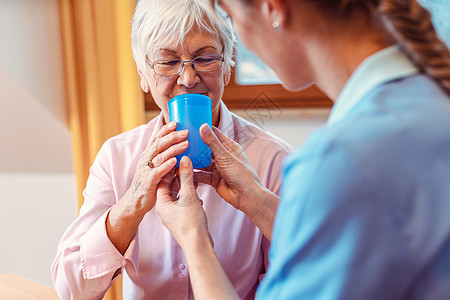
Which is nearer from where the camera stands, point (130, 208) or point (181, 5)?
point (130, 208)

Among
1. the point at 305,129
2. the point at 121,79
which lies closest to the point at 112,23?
the point at 121,79

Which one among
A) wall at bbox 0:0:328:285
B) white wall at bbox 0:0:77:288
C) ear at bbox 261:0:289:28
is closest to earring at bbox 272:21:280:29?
ear at bbox 261:0:289:28

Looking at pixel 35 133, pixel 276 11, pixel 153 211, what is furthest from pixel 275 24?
pixel 35 133

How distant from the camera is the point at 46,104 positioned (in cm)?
219

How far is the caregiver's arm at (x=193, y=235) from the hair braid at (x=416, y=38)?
0.46m

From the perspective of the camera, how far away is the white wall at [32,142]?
206cm

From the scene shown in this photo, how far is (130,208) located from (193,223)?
0.71 ft

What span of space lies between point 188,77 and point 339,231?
0.72 meters

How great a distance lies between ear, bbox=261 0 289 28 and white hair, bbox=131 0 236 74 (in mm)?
466

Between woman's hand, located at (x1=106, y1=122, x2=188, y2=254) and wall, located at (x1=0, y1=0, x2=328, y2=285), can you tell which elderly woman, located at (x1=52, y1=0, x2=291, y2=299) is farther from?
wall, located at (x1=0, y1=0, x2=328, y2=285)

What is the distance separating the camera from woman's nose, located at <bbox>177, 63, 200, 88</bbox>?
1118mm

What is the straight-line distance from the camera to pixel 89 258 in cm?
106

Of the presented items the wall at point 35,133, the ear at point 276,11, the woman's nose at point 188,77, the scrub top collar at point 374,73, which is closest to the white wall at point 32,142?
the wall at point 35,133

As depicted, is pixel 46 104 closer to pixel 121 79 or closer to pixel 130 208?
pixel 121 79
